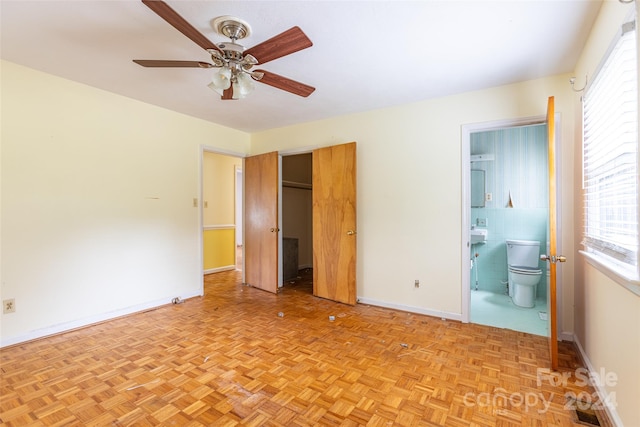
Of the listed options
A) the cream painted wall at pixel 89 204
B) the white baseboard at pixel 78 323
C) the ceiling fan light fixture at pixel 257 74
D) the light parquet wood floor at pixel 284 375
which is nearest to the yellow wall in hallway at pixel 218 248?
the cream painted wall at pixel 89 204

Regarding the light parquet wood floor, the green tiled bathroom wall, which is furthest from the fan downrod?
the green tiled bathroom wall

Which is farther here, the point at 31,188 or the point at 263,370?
the point at 31,188

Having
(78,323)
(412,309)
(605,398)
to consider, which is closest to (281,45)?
(605,398)

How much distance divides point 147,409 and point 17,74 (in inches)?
119

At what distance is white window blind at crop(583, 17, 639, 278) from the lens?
4.47ft

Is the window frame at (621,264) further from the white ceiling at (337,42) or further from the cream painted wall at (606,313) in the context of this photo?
the white ceiling at (337,42)

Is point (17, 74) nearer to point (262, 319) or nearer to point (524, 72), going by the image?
point (262, 319)

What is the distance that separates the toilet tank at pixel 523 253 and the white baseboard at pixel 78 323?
456cm

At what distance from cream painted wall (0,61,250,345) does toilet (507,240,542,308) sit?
4.21 metres

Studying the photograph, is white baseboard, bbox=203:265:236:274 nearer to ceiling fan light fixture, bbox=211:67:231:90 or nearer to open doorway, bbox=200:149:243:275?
open doorway, bbox=200:149:243:275

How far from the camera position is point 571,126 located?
103 inches

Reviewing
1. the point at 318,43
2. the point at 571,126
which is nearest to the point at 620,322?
the point at 571,126

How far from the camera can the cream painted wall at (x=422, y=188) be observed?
2.78 meters

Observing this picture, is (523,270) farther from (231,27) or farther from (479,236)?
(231,27)
